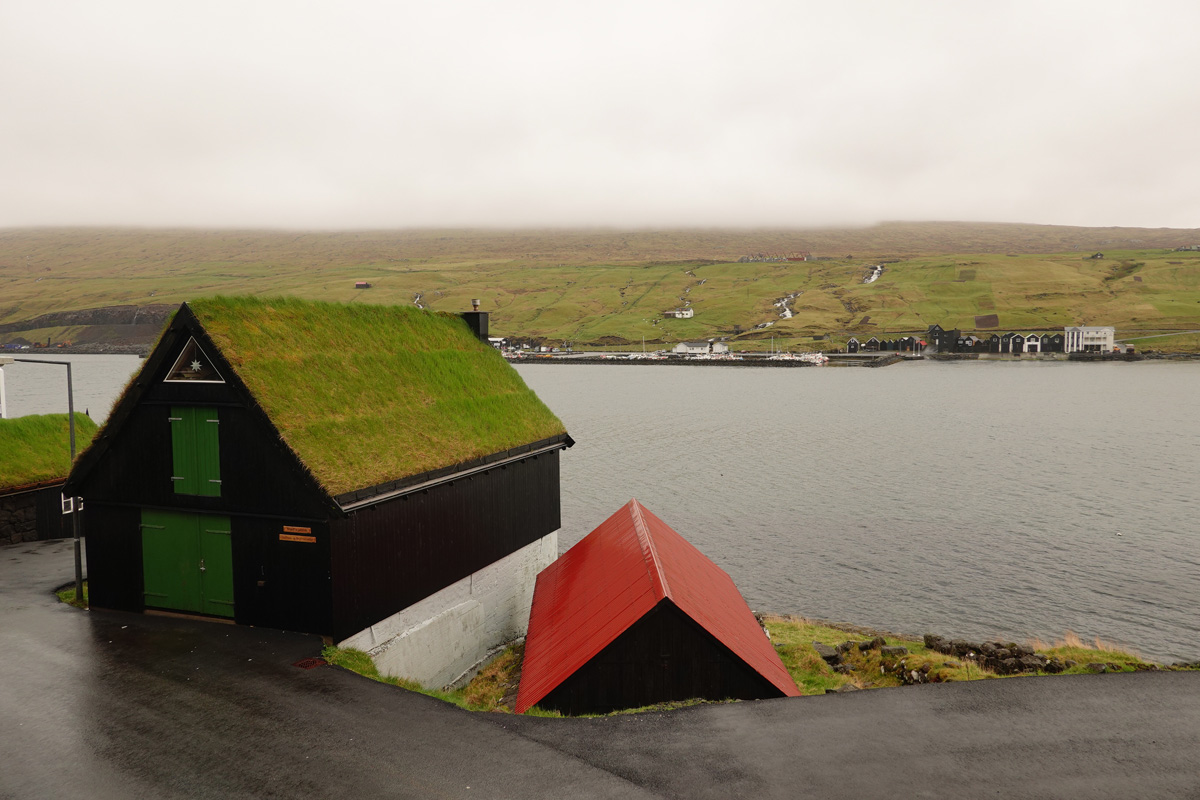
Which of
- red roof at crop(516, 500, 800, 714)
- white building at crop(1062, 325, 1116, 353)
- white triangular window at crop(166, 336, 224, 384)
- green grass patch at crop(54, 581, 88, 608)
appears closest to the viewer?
red roof at crop(516, 500, 800, 714)

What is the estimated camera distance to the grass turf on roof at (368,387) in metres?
19.2

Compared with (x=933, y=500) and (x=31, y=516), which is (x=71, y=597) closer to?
(x=31, y=516)

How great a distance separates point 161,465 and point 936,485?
5952 cm

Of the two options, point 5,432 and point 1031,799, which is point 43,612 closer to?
point 5,432

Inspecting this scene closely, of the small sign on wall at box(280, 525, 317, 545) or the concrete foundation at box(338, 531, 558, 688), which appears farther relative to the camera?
the concrete foundation at box(338, 531, 558, 688)

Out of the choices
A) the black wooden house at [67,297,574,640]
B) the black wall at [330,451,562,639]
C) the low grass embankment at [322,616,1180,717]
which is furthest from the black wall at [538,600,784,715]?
the black wooden house at [67,297,574,640]

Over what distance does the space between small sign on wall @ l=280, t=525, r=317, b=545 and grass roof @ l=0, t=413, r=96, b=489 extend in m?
16.7

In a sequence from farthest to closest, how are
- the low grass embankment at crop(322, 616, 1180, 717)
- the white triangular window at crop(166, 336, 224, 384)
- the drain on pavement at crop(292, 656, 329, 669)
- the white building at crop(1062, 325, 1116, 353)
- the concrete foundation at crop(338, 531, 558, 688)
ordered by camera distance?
the white building at crop(1062, 325, 1116, 353)
the low grass embankment at crop(322, 616, 1180, 717)
the concrete foundation at crop(338, 531, 558, 688)
the white triangular window at crop(166, 336, 224, 384)
the drain on pavement at crop(292, 656, 329, 669)

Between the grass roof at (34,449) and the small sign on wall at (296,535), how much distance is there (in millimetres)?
16745

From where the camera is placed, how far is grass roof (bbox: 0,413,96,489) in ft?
94.8

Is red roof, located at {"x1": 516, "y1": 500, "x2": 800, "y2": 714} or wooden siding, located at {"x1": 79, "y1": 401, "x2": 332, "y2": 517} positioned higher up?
wooden siding, located at {"x1": 79, "y1": 401, "x2": 332, "y2": 517}

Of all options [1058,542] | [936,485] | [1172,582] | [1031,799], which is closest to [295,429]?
[1031,799]

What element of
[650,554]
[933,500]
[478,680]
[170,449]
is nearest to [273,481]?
[170,449]

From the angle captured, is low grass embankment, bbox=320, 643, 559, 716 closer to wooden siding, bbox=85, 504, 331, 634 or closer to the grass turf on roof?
wooden siding, bbox=85, 504, 331, 634
